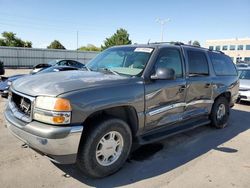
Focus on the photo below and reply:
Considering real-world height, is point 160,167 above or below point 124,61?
below

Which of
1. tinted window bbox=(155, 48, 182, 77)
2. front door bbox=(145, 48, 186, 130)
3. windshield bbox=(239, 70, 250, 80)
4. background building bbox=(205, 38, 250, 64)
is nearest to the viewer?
front door bbox=(145, 48, 186, 130)

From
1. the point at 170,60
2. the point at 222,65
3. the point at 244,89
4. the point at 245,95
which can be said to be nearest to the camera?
the point at 170,60

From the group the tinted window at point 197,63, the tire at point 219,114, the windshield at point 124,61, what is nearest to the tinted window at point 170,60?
the windshield at point 124,61

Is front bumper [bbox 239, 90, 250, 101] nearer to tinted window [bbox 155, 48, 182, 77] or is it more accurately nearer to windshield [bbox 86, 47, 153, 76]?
tinted window [bbox 155, 48, 182, 77]

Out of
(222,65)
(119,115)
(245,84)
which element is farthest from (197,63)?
(245,84)

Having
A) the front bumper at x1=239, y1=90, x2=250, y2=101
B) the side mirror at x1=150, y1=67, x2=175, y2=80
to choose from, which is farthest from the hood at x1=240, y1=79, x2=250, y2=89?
the side mirror at x1=150, y1=67, x2=175, y2=80

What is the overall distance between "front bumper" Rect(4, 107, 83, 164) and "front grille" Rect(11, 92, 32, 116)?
215mm

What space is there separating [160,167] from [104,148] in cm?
102

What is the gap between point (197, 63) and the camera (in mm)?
4965

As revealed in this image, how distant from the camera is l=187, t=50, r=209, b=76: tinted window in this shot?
15.5 ft

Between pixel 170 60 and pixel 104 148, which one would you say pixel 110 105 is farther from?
pixel 170 60

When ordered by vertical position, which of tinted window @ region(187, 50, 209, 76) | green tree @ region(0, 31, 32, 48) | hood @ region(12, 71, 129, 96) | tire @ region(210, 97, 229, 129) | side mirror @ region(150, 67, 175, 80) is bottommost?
tire @ region(210, 97, 229, 129)

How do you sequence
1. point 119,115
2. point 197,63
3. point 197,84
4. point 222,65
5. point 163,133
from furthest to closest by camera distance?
point 222,65
point 197,63
point 197,84
point 163,133
point 119,115

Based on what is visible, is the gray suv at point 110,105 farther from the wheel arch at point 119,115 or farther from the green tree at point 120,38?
the green tree at point 120,38
